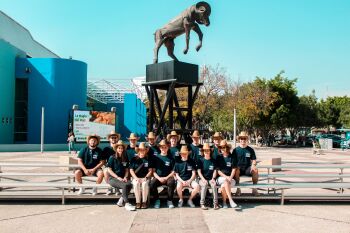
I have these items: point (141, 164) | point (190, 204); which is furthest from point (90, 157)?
point (190, 204)

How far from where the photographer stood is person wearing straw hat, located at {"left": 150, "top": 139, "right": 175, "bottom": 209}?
758 centimetres

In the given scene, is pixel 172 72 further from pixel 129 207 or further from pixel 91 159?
pixel 129 207

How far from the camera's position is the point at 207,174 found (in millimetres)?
7688

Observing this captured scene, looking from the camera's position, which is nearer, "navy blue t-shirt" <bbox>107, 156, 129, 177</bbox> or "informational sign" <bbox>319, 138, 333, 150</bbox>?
"navy blue t-shirt" <bbox>107, 156, 129, 177</bbox>

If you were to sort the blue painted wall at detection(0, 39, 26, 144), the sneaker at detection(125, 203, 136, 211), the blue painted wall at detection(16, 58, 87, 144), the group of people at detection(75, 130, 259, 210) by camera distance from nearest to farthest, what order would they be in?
the sneaker at detection(125, 203, 136, 211) → the group of people at detection(75, 130, 259, 210) → the blue painted wall at detection(0, 39, 26, 144) → the blue painted wall at detection(16, 58, 87, 144)

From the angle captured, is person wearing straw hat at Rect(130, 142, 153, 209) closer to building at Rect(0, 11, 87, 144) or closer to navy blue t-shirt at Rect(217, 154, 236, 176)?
navy blue t-shirt at Rect(217, 154, 236, 176)

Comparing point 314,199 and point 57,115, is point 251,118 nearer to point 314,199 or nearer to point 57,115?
point 57,115

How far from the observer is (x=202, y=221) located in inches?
248

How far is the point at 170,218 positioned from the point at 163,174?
1447 millimetres

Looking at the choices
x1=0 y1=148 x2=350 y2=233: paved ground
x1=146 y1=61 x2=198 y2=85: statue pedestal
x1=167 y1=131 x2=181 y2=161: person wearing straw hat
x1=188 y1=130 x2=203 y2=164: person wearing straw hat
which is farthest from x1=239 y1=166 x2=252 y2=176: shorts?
x1=146 y1=61 x2=198 y2=85: statue pedestal

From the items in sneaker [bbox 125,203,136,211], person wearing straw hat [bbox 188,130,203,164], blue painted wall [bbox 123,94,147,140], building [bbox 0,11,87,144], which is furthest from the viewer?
blue painted wall [bbox 123,94,147,140]

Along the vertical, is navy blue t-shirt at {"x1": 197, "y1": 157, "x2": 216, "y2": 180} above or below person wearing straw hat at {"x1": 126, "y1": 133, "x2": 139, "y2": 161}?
below

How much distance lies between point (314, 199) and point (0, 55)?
28.4 metres

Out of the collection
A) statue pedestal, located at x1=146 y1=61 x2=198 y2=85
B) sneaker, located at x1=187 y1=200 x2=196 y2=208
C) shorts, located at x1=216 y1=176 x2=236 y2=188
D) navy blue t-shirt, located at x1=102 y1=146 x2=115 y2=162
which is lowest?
sneaker, located at x1=187 y1=200 x2=196 y2=208
